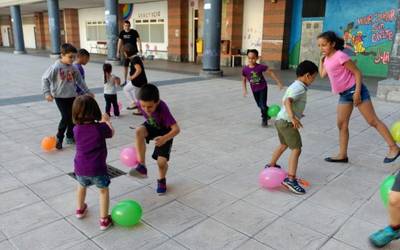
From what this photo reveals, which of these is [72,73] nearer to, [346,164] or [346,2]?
[346,164]

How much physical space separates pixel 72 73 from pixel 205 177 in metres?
2.39

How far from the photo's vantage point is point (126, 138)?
5.57 m

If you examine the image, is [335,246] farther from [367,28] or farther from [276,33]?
[276,33]

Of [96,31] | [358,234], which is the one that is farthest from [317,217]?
[96,31]

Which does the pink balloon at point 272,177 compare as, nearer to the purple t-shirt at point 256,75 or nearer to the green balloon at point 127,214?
the green balloon at point 127,214

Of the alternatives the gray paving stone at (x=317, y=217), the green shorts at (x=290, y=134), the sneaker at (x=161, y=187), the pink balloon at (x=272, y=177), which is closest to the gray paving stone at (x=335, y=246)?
the gray paving stone at (x=317, y=217)

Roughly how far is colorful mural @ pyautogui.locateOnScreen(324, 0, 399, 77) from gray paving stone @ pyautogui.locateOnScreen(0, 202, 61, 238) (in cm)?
1180

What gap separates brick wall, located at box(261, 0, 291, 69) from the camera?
14.8 metres

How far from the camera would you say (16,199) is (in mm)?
3469

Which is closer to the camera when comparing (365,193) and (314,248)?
(314,248)

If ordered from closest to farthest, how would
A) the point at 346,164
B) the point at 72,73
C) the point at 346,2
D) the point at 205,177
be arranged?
1. the point at 205,177
2. the point at 346,164
3. the point at 72,73
4. the point at 346,2

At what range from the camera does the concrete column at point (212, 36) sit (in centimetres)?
1233

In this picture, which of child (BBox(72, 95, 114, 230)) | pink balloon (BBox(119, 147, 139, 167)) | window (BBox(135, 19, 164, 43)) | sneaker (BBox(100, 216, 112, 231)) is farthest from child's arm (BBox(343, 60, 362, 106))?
window (BBox(135, 19, 164, 43))

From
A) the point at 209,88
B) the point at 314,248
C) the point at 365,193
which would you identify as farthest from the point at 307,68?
the point at 209,88
